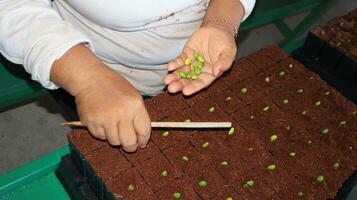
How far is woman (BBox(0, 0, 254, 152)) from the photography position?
807mm

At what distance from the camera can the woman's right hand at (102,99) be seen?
78 centimetres

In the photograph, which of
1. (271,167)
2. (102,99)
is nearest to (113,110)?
(102,99)

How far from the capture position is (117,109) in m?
0.77

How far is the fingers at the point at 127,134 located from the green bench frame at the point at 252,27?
786mm

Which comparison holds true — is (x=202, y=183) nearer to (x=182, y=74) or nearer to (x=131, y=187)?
(x=131, y=187)

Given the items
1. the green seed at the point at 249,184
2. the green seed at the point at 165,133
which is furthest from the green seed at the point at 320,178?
the green seed at the point at 165,133

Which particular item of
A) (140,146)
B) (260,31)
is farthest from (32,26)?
(260,31)

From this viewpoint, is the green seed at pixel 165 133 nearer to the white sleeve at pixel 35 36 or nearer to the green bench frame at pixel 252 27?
the white sleeve at pixel 35 36

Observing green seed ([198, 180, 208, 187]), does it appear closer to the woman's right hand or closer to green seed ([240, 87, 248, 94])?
the woman's right hand

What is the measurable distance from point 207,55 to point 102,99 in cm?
37

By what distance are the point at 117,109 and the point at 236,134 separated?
0.40 m

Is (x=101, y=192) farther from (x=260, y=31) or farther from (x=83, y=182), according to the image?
(x=260, y=31)

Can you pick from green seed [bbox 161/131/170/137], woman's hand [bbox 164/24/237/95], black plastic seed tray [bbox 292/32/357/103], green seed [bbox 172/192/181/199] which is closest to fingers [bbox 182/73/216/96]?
woman's hand [bbox 164/24/237/95]

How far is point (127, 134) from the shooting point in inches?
31.9
